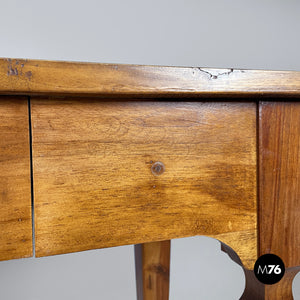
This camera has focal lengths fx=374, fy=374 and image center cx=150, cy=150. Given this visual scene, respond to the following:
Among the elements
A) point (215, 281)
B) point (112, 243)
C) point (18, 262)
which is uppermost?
point (112, 243)

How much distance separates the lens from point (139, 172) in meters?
0.40

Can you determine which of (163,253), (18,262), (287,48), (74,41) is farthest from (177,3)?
(18,262)

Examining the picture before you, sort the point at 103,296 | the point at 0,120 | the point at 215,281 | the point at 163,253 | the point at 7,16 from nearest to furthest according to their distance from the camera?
the point at 0,120
the point at 163,253
the point at 7,16
the point at 103,296
the point at 215,281

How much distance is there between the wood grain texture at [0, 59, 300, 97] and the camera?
341 millimetres

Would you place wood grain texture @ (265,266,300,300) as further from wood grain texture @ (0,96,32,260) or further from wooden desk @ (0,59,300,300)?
wood grain texture @ (0,96,32,260)

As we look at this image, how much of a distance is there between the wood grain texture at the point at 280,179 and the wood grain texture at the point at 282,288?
16mm

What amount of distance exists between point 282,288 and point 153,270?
0.39 m

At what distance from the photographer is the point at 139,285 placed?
33.3 inches

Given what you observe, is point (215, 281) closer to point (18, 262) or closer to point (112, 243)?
point (18, 262)

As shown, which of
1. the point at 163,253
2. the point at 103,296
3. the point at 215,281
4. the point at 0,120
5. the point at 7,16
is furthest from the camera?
the point at 215,281

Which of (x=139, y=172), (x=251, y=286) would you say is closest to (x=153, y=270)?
(x=251, y=286)

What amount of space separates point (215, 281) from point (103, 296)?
0.43 m

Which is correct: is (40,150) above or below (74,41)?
below

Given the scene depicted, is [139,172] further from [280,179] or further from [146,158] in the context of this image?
[280,179]
